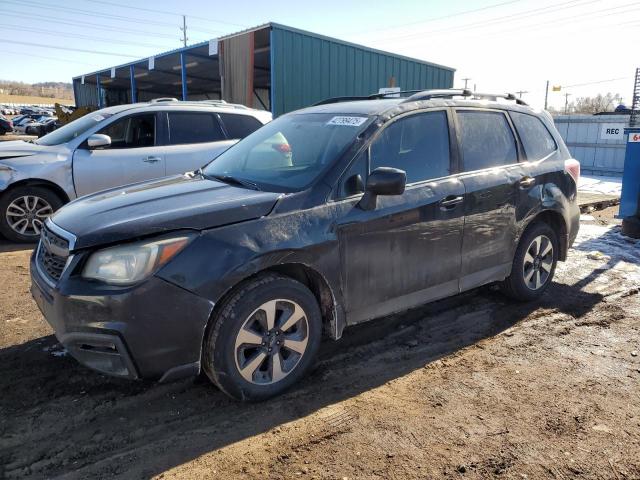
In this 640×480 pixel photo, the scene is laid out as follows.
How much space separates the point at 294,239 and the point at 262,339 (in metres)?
0.62

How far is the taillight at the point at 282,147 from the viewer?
373 cm

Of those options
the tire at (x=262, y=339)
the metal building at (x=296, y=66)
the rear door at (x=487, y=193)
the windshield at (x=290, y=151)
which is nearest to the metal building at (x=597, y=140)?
the metal building at (x=296, y=66)

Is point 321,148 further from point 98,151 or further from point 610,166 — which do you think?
point 610,166

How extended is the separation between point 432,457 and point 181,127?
5996mm

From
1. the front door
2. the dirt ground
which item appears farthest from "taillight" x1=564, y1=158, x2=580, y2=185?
the front door

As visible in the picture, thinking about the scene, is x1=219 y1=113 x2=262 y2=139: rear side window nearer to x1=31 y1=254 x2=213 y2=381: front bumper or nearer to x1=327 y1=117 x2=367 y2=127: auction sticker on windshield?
x1=327 y1=117 x2=367 y2=127: auction sticker on windshield

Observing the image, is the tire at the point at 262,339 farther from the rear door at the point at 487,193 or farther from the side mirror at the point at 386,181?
the rear door at the point at 487,193

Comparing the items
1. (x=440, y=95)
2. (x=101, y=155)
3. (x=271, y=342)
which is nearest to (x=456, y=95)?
(x=440, y=95)

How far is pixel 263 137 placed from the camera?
4.11 meters

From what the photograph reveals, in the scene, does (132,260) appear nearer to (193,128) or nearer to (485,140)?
(485,140)

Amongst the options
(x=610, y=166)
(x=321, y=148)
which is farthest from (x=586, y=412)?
(x=610, y=166)

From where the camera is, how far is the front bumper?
2.53m

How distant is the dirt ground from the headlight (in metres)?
0.87

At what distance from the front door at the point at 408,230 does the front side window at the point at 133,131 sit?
461cm
